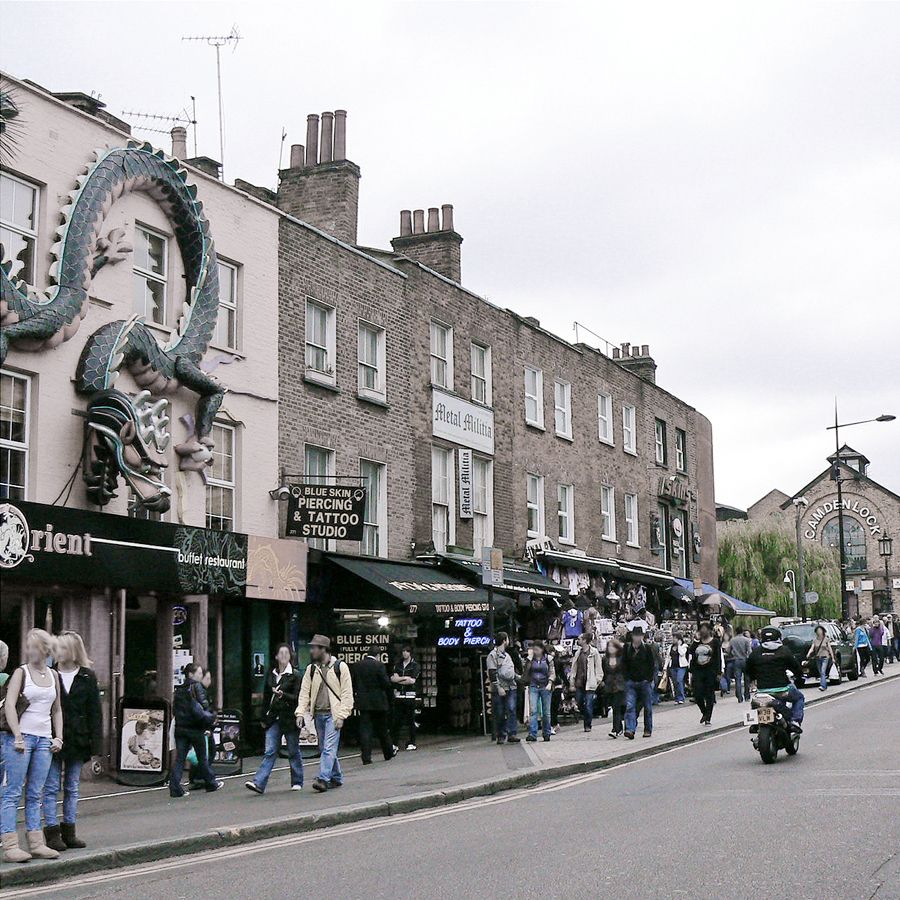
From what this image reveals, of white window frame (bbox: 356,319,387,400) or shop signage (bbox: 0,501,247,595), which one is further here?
white window frame (bbox: 356,319,387,400)

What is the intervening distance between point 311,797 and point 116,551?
176 inches

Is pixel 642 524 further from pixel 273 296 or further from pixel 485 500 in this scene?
pixel 273 296

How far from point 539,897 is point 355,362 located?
51.7ft

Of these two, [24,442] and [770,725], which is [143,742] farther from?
[770,725]

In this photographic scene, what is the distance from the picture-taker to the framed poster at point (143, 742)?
15766 millimetres

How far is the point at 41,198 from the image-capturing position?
16250 mm

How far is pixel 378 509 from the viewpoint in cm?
2297

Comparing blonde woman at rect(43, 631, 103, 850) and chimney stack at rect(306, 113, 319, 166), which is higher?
chimney stack at rect(306, 113, 319, 166)

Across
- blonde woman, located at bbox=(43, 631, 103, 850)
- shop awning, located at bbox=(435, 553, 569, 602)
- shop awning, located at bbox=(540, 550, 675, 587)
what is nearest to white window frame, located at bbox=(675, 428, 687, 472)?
shop awning, located at bbox=(540, 550, 675, 587)

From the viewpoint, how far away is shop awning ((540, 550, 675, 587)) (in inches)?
1111

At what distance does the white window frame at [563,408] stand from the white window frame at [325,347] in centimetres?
928

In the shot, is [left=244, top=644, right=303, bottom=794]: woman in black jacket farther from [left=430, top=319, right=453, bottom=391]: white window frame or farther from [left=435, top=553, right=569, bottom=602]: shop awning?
[left=430, top=319, right=453, bottom=391]: white window frame

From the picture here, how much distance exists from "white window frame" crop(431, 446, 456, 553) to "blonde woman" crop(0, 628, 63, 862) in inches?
586

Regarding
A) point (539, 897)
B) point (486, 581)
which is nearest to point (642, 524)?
point (486, 581)
